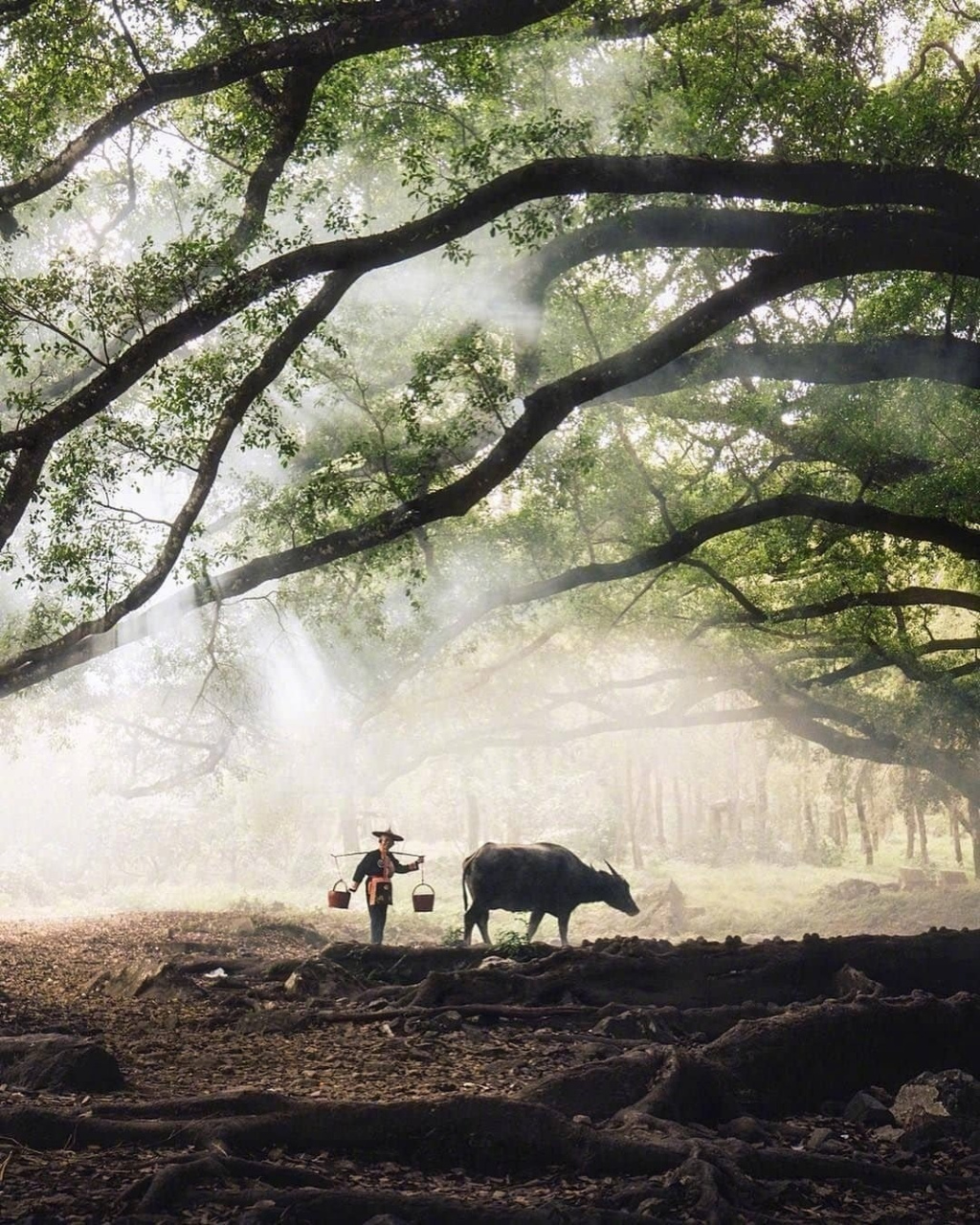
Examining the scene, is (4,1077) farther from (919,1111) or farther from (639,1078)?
(919,1111)

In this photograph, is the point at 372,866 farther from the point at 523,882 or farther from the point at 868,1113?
the point at 868,1113

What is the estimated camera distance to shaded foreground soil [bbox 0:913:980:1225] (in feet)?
16.1

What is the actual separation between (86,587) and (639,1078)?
661 centimetres

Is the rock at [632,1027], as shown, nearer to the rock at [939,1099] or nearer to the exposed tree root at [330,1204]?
the rock at [939,1099]

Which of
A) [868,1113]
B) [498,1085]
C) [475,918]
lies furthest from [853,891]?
[498,1085]

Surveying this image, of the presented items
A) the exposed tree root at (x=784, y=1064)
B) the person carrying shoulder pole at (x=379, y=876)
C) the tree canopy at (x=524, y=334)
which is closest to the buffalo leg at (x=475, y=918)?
the person carrying shoulder pole at (x=379, y=876)

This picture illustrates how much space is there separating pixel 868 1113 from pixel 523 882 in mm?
9128

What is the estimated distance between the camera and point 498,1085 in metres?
6.85

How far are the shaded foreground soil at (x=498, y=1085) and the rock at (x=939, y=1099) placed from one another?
28 mm

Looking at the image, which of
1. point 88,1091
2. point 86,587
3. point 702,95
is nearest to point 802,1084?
point 88,1091

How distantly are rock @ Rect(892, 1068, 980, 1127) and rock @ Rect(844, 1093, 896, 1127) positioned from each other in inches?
2.5

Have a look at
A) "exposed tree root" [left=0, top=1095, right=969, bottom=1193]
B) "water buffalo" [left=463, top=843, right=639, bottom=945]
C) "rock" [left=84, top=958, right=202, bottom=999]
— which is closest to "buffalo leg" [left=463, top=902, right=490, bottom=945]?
"water buffalo" [left=463, top=843, right=639, bottom=945]

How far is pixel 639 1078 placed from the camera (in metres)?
6.56

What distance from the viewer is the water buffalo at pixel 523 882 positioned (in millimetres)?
15578
